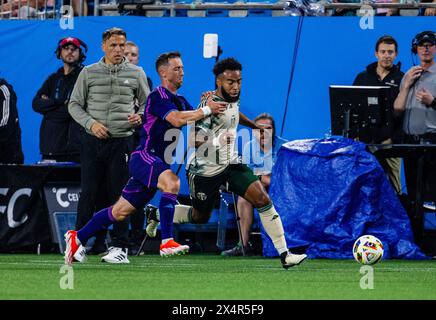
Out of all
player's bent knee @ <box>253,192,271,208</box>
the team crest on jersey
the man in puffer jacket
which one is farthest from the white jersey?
the man in puffer jacket

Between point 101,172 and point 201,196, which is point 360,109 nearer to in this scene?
point 201,196

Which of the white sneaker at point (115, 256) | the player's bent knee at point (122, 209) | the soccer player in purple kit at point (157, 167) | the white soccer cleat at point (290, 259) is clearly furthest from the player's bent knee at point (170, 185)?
the white soccer cleat at point (290, 259)

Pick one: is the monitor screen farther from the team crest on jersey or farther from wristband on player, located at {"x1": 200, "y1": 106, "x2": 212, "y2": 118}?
wristband on player, located at {"x1": 200, "y1": 106, "x2": 212, "y2": 118}

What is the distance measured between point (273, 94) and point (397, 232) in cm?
287

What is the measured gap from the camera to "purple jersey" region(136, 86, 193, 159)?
11539 mm

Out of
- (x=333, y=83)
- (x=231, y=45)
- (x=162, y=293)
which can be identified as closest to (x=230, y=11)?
(x=231, y=45)

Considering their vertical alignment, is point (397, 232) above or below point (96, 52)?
below

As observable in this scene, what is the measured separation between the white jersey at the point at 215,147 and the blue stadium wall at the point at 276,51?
134 inches

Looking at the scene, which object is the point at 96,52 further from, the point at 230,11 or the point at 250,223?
the point at 250,223

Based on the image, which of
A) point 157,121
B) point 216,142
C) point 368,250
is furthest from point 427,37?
point 157,121

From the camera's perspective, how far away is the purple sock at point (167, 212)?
1171 centimetres

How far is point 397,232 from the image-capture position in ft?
43.4

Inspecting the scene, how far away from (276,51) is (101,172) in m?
3.27

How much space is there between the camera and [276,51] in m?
15.2
